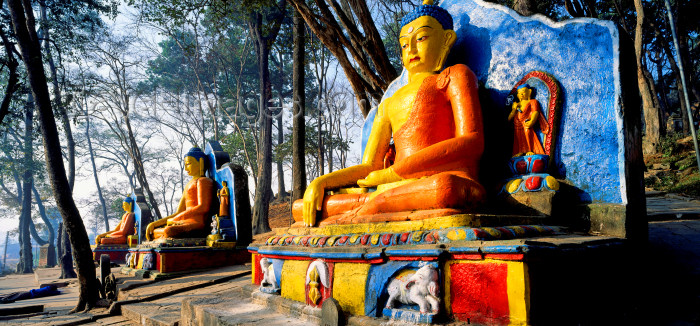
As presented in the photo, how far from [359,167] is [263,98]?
12606 mm

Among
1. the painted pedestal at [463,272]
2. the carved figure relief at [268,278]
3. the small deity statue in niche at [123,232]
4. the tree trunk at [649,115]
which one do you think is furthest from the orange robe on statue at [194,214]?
the tree trunk at [649,115]

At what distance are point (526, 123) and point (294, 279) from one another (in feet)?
6.69

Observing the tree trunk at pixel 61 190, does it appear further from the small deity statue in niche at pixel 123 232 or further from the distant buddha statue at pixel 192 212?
the small deity statue in niche at pixel 123 232

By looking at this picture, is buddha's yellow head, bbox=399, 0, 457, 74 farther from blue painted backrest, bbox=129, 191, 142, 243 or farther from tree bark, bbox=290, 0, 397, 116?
blue painted backrest, bbox=129, 191, 142, 243

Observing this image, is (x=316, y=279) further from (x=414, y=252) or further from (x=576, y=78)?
(x=576, y=78)

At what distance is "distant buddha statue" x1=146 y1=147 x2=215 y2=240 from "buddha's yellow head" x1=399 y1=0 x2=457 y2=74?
5.08 m

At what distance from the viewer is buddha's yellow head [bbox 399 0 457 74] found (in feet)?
11.5

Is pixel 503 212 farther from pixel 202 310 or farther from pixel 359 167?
pixel 202 310

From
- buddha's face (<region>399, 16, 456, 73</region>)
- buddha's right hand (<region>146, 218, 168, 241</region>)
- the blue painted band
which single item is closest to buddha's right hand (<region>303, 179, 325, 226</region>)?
the blue painted band

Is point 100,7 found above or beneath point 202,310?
above

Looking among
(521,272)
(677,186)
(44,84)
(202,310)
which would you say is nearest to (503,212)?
(521,272)

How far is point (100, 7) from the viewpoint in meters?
12.8

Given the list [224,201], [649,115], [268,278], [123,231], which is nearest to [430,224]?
[268,278]

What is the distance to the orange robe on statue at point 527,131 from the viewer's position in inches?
120
